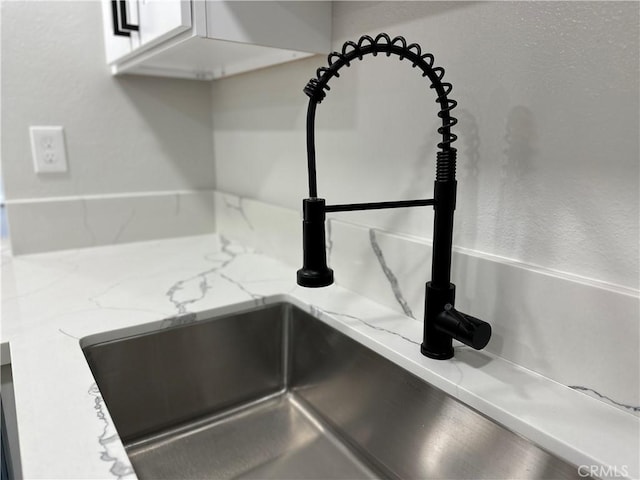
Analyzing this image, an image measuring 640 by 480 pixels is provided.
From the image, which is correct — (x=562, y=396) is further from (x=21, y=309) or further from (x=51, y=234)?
(x=51, y=234)

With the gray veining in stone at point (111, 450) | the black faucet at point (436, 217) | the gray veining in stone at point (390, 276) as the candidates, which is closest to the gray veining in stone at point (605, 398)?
the black faucet at point (436, 217)

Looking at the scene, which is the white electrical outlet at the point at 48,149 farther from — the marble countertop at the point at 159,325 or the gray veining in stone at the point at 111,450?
the gray veining in stone at the point at 111,450

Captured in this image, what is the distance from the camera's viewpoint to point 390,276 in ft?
2.72

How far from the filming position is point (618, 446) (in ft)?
1.57

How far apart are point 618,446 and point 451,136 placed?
15.7 inches

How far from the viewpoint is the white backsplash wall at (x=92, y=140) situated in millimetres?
1125

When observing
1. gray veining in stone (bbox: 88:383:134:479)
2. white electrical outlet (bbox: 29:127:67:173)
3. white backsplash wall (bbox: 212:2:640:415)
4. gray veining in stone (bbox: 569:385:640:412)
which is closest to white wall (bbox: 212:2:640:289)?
white backsplash wall (bbox: 212:2:640:415)

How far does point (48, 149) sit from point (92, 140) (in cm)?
11

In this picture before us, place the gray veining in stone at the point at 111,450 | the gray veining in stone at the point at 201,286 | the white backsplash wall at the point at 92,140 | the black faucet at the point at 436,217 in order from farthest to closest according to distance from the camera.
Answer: the white backsplash wall at the point at 92,140 → the gray veining in stone at the point at 201,286 → the black faucet at the point at 436,217 → the gray veining in stone at the point at 111,450

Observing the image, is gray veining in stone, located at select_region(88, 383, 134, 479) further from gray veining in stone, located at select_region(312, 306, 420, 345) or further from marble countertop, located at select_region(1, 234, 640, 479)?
gray veining in stone, located at select_region(312, 306, 420, 345)

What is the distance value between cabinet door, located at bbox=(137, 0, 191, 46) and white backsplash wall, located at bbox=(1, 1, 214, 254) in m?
0.36

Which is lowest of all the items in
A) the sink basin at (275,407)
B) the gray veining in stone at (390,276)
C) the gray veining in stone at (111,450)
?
the sink basin at (275,407)

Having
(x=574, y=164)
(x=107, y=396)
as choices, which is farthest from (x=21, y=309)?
(x=574, y=164)

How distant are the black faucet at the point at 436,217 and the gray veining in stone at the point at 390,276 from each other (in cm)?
15
